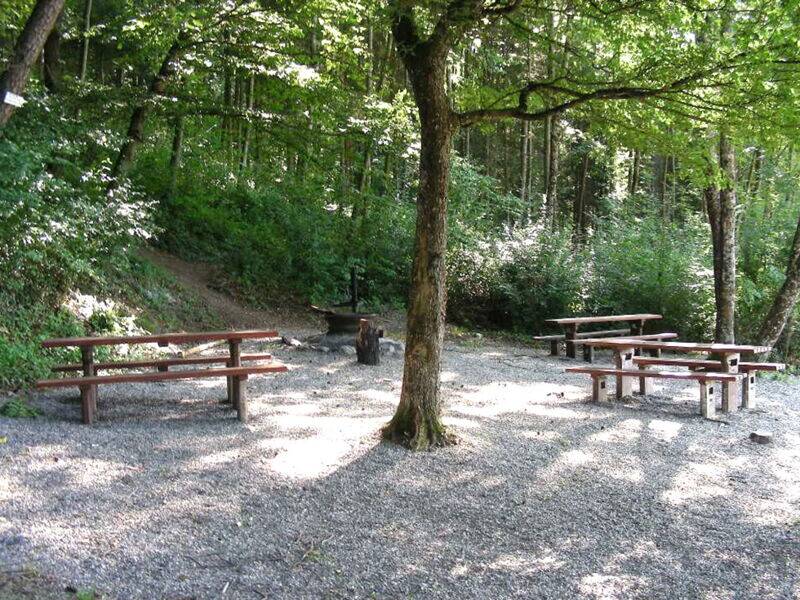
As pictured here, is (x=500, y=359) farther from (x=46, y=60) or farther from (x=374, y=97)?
(x=46, y=60)

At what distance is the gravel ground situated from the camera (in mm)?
3830

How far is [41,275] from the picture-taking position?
9609 millimetres

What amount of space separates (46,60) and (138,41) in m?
1.77

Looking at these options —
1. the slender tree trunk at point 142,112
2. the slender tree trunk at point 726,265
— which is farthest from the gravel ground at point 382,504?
the slender tree trunk at point 142,112

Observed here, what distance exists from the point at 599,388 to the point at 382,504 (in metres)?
4.62

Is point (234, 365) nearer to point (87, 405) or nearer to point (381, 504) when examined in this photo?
point (87, 405)

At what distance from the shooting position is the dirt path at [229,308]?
15.1 meters

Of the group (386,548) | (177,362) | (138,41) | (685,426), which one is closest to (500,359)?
(685,426)

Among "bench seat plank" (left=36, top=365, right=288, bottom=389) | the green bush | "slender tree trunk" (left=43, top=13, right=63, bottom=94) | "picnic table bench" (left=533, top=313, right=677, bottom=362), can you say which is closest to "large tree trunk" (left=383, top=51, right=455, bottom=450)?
"bench seat plank" (left=36, top=365, right=288, bottom=389)

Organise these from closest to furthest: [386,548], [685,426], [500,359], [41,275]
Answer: [386,548]
[685,426]
[41,275]
[500,359]

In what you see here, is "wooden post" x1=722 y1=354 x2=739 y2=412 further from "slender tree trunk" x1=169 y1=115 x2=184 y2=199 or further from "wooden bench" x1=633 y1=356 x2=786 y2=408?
"slender tree trunk" x1=169 y1=115 x2=184 y2=199

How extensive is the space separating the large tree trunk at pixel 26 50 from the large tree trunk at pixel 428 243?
4.68 metres

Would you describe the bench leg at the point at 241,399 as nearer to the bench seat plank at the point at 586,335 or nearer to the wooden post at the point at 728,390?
the wooden post at the point at 728,390

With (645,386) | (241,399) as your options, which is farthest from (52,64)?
(645,386)
